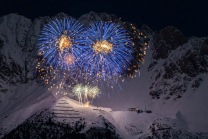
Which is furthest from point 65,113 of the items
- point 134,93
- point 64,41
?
point 134,93

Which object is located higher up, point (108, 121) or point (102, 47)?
point (102, 47)

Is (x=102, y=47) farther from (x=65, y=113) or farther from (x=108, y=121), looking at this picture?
(x=65, y=113)

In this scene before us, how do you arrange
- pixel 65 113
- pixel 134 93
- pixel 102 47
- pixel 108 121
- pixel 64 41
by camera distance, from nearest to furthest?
pixel 102 47 < pixel 64 41 < pixel 108 121 < pixel 65 113 < pixel 134 93

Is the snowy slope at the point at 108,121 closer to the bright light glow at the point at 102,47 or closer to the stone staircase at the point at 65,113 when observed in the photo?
the stone staircase at the point at 65,113

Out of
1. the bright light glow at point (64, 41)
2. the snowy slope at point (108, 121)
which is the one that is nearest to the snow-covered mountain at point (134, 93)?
the snowy slope at point (108, 121)

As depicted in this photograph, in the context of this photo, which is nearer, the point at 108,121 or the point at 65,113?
the point at 108,121

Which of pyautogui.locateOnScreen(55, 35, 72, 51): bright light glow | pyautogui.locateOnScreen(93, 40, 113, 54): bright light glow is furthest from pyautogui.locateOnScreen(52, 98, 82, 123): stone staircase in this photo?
pyautogui.locateOnScreen(93, 40, 113, 54): bright light glow

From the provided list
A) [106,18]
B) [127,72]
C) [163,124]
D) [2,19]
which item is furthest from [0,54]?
[163,124]

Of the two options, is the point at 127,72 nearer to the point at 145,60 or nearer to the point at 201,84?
the point at 145,60

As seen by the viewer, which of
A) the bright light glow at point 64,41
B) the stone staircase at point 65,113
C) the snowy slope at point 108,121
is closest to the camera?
the bright light glow at point 64,41
